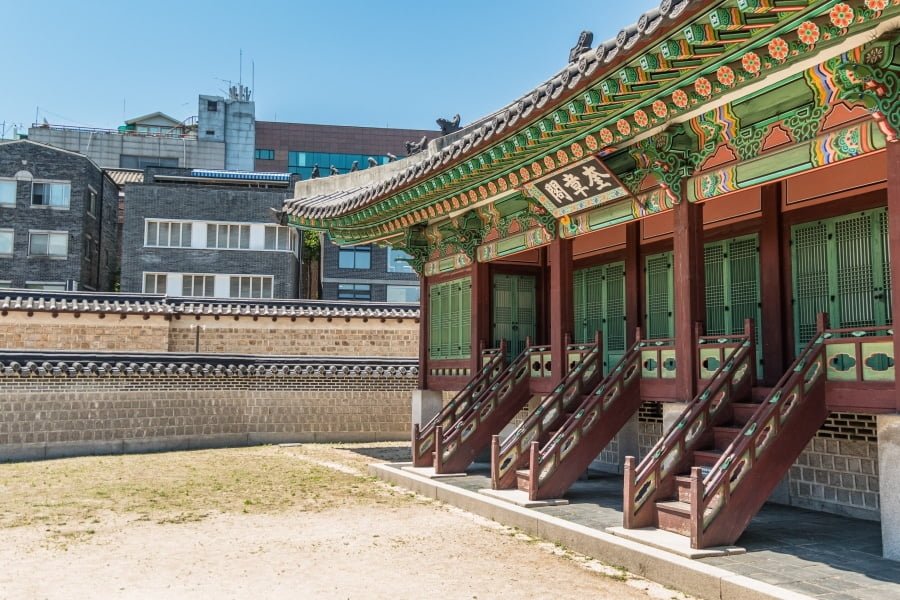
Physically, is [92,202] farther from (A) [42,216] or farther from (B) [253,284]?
(B) [253,284]

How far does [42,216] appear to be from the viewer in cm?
3503

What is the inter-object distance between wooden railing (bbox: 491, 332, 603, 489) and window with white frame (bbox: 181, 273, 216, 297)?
27677 millimetres

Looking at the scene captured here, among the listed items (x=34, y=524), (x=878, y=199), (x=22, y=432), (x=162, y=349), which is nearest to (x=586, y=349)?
(x=878, y=199)

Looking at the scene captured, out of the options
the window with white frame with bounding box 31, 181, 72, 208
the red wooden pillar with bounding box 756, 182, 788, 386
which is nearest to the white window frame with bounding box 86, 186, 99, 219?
the window with white frame with bounding box 31, 181, 72, 208

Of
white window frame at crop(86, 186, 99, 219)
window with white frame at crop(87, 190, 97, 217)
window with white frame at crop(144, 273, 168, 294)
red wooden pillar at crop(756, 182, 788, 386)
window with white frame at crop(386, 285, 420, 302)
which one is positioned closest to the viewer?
red wooden pillar at crop(756, 182, 788, 386)

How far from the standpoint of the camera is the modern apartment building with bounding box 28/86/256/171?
47.4m

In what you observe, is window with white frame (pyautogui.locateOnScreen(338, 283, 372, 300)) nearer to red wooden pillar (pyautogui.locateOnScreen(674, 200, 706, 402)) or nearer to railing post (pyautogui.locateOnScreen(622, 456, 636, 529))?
red wooden pillar (pyautogui.locateOnScreen(674, 200, 706, 402))

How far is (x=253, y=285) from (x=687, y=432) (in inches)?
1219

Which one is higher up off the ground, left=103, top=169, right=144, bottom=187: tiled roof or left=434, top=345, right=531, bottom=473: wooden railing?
left=103, top=169, right=144, bottom=187: tiled roof

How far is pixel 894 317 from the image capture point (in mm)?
6879

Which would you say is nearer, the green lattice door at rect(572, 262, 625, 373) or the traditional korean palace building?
the traditional korean palace building

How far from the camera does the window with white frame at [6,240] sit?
34.8 m

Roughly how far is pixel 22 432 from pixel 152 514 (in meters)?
8.92

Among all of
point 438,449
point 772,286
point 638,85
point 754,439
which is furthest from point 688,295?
point 438,449
